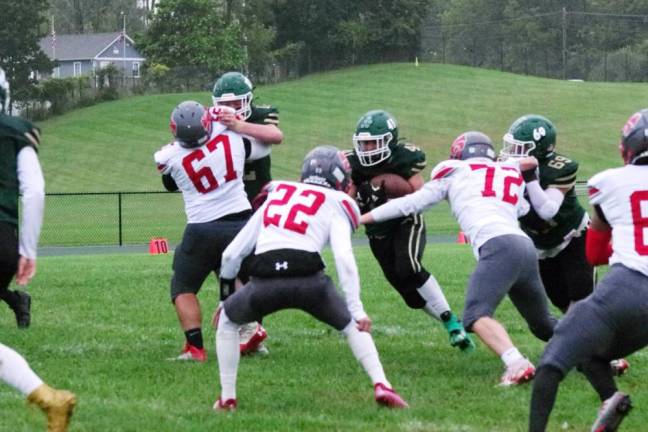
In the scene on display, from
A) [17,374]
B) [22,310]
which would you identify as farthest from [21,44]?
[17,374]

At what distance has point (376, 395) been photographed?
646 centimetres

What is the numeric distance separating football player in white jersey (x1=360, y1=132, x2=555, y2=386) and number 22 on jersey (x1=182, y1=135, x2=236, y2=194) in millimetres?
1243

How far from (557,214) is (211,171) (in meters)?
2.43

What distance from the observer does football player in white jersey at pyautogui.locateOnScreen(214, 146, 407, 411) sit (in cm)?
635

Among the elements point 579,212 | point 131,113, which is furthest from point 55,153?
point 579,212

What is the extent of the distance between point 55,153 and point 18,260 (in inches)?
1718

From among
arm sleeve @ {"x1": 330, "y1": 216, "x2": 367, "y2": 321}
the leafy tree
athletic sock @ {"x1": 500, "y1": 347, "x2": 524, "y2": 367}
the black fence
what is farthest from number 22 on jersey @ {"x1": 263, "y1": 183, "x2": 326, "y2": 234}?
the leafy tree

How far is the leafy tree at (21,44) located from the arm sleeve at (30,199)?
1960 inches

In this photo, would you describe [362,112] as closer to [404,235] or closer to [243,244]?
[404,235]

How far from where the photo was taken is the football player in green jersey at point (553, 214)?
7750 mm

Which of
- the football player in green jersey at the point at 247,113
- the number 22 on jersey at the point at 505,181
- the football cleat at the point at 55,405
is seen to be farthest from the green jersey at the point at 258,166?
the football cleat at the point at 55,405

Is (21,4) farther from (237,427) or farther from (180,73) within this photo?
(237,427)

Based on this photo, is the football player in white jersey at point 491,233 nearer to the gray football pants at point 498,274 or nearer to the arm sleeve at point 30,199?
the gray football pants at point 498,274

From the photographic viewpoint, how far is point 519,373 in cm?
702
